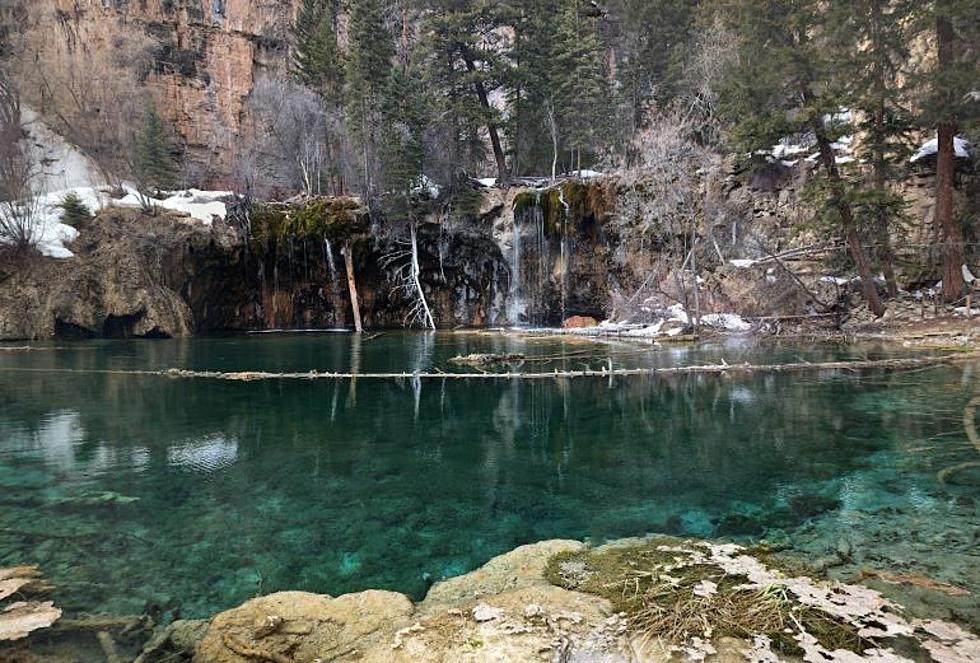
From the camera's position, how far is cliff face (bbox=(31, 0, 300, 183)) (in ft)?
132

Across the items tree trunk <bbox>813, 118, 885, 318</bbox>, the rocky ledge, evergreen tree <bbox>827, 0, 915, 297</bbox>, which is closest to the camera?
the rocky ledge

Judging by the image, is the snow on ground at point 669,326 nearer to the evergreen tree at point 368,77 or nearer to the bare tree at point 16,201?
the evergreen tree at point 368,77

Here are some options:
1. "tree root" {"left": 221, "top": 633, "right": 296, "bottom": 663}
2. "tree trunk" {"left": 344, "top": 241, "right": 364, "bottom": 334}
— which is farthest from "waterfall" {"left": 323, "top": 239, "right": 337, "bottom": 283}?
"tree root" {"left": 221, "top": 633, "right": 296, "bottom": 663}

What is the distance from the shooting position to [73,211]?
26844mm

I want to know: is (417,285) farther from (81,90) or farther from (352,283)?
(81,90)

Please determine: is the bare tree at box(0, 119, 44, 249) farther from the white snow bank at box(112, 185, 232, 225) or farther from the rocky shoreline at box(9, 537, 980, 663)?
the rocky shoreline at box(9, 537, 980, 663)

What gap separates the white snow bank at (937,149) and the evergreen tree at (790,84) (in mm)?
4079

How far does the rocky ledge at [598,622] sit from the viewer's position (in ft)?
9.30

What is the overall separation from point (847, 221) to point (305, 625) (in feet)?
59.6

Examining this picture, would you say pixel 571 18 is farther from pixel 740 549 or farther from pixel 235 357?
pixel 740 549

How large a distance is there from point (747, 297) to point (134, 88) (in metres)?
39.4

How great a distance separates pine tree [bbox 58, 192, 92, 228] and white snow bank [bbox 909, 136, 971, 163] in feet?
110

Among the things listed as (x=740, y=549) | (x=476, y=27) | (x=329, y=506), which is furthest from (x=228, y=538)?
(x=476, y=27)

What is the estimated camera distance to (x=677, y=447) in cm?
747
